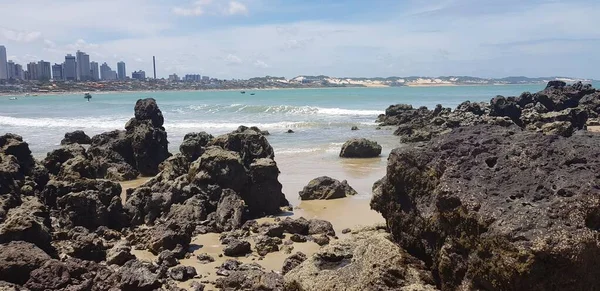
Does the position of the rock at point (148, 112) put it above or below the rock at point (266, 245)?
above

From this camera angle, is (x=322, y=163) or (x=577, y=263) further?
(x=322, y=163)

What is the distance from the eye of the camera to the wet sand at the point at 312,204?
821 cm

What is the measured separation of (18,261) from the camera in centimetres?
651

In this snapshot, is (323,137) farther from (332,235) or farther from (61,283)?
(61,283)

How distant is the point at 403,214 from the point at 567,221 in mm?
1820

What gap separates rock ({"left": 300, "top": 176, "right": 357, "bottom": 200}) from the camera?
12.7 meters

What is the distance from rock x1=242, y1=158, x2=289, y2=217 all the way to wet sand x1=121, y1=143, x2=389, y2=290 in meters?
0.35

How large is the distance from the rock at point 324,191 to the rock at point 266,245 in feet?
12.9

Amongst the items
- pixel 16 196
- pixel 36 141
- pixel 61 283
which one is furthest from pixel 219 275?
pixel 36 141

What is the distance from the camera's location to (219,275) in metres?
7.46

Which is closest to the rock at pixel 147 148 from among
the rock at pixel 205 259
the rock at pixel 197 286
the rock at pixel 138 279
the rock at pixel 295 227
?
the rock at pixel 295 227

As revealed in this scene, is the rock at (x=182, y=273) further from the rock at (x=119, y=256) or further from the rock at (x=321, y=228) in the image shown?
the rock at (x=321, y=228)

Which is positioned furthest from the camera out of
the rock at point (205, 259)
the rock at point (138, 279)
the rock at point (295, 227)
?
the rock at point (295, 227)

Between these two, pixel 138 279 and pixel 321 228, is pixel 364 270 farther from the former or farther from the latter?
pixel 321 228
